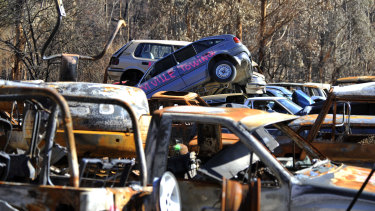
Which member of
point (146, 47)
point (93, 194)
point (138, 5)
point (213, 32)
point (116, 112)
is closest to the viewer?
point (93, 194)

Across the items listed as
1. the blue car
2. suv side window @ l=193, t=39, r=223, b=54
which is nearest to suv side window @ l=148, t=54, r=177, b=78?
suv side window @ l=193, t=39, r=223, b=54

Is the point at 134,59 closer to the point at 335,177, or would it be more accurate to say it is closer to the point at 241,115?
the point at 241,115

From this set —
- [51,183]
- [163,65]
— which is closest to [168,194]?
[51,183]

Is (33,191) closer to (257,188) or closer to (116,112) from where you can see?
(257,188)

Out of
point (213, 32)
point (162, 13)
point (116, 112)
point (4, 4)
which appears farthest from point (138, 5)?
point (116, 112)

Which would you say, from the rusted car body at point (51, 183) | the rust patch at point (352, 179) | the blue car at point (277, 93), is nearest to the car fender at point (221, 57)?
the blue car at point (277, 93)

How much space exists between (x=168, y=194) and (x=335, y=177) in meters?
1.52

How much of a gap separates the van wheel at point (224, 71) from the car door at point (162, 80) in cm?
95

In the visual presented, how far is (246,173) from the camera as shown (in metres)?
4.59

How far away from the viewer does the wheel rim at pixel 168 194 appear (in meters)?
3.82

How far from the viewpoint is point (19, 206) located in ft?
12.2

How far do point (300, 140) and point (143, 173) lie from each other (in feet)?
6.75

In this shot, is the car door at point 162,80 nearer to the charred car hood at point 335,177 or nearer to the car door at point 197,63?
the car door at point 197,63

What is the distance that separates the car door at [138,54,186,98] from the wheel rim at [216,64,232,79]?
104 cm
